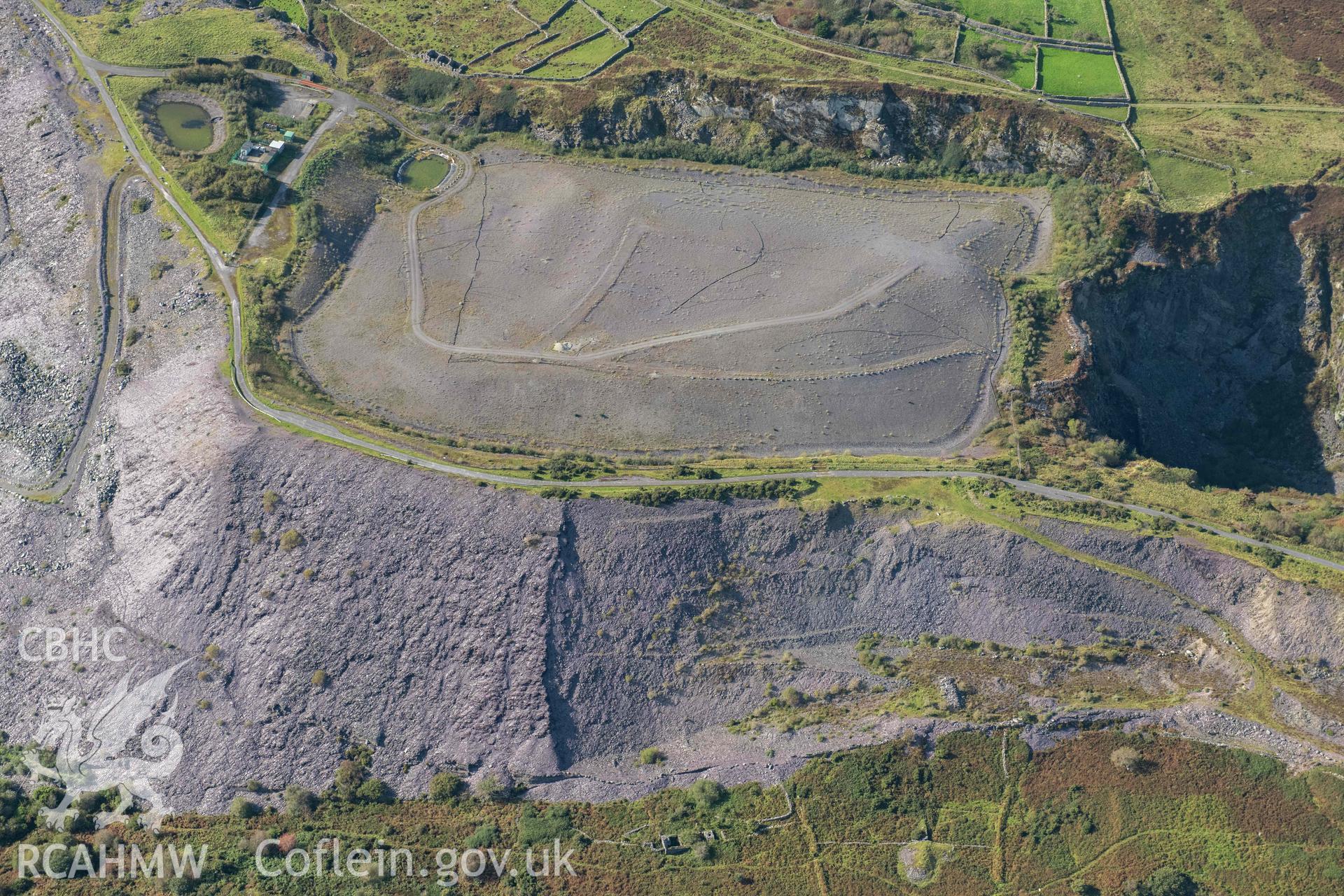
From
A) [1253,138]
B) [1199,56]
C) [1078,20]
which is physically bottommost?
[1253,138]

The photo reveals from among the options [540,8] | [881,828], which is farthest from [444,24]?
[881,828]

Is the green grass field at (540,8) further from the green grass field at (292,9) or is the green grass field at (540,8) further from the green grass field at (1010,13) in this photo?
the green grass field at (1010,13)

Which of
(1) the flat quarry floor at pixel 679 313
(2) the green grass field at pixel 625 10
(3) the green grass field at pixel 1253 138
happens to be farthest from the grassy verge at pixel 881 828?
(2) the green grass field at pixel 625 10

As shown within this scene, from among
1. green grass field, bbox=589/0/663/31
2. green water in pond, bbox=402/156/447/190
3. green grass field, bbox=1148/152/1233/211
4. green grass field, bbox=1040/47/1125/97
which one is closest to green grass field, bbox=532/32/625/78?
green grass field, bbox=589/0/663/31

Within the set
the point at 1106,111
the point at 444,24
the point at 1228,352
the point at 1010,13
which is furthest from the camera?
the point at 444,24

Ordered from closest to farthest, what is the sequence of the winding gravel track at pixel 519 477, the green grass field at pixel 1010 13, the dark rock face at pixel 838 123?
the winding gravel track at pixel 519 477, the dark rock face at pixel 838 123, the green grass field at pixel 1010 13

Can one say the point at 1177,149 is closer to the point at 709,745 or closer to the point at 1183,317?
the point at 1183,317

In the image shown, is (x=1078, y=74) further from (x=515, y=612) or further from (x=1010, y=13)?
(x=515, y=612)
